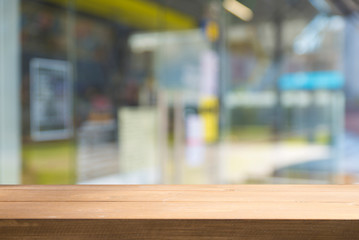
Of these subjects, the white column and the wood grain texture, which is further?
the white column

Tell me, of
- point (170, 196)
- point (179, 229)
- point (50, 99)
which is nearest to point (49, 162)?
point (50, 99)

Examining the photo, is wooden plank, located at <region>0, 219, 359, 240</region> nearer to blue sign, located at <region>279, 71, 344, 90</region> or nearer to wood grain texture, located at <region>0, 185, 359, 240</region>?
wood grain texture, located at <region>0, 185, 359, 240</region>

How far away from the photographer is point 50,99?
203 inches

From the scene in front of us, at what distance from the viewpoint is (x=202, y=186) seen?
58.5 inches

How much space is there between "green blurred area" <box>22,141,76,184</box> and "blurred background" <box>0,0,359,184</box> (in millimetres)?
18

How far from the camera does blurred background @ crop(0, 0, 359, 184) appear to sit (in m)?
5.34

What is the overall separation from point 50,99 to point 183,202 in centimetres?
423

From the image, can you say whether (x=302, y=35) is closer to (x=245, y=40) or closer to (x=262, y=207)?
(x=245, y=40)

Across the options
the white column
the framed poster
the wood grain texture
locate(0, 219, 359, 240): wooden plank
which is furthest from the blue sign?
locate(0, 219, 359, 240): wooden plank

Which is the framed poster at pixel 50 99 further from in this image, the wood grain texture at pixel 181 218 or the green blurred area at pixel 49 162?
the wood grain texture at pixel 181 218

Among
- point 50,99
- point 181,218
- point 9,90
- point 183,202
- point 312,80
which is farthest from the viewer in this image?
point 312,80

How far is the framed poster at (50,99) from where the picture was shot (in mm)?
4984

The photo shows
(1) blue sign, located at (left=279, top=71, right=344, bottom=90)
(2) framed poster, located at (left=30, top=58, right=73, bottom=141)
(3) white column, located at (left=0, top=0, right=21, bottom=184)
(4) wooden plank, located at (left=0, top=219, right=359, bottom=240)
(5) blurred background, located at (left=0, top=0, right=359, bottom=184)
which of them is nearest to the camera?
(4) wooden plank, located at (left=0, top=219, right=359, bottom=240)

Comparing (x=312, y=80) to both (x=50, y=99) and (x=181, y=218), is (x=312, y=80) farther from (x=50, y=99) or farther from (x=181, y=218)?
(x=181, y=218)
